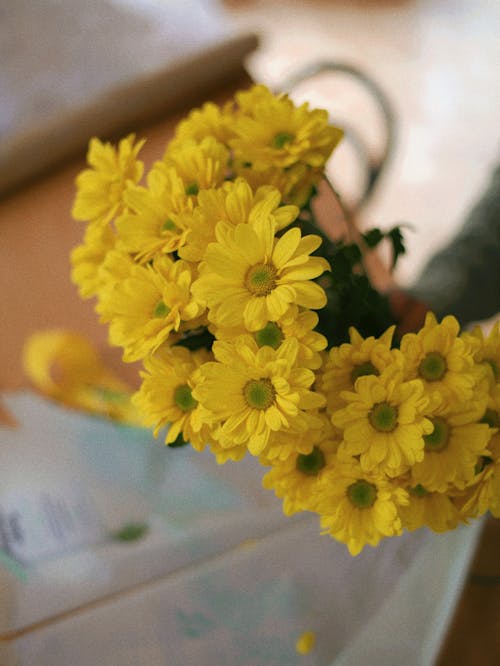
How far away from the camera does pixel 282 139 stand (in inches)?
16.9

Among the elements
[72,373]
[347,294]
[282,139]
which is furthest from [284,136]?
[72,373]

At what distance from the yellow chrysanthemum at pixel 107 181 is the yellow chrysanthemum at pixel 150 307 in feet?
0.24

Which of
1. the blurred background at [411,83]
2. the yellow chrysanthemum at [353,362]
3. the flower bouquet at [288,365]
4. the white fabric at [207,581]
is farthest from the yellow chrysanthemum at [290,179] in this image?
the blurred background at [411,83]

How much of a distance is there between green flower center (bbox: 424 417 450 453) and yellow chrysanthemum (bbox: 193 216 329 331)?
108mm

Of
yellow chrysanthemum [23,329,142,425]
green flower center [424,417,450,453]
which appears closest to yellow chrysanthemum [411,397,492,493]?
green flower center [424,417,450,453]

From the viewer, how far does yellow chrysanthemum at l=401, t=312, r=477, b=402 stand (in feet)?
1.17

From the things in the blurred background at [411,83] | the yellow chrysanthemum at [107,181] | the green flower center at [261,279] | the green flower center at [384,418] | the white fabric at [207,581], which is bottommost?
the white fabric at [207,581]

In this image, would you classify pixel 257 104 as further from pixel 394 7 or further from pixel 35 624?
pixel 394 7

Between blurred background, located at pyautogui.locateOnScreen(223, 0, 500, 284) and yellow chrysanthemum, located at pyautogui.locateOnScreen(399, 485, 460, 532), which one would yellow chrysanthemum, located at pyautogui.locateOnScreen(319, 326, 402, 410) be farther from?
blurred background, located at pyautogui.locateOnScreen(223, 0, 500, 284)

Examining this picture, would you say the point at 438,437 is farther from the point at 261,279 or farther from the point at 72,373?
the point at 72,373

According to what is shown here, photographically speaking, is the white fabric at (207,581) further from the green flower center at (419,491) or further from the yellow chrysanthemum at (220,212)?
the yellow chrysanthemum at (220,212)

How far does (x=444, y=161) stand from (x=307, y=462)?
178cm

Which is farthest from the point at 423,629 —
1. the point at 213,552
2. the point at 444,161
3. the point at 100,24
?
the point at 444,161

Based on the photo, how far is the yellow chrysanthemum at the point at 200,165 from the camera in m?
0.41
